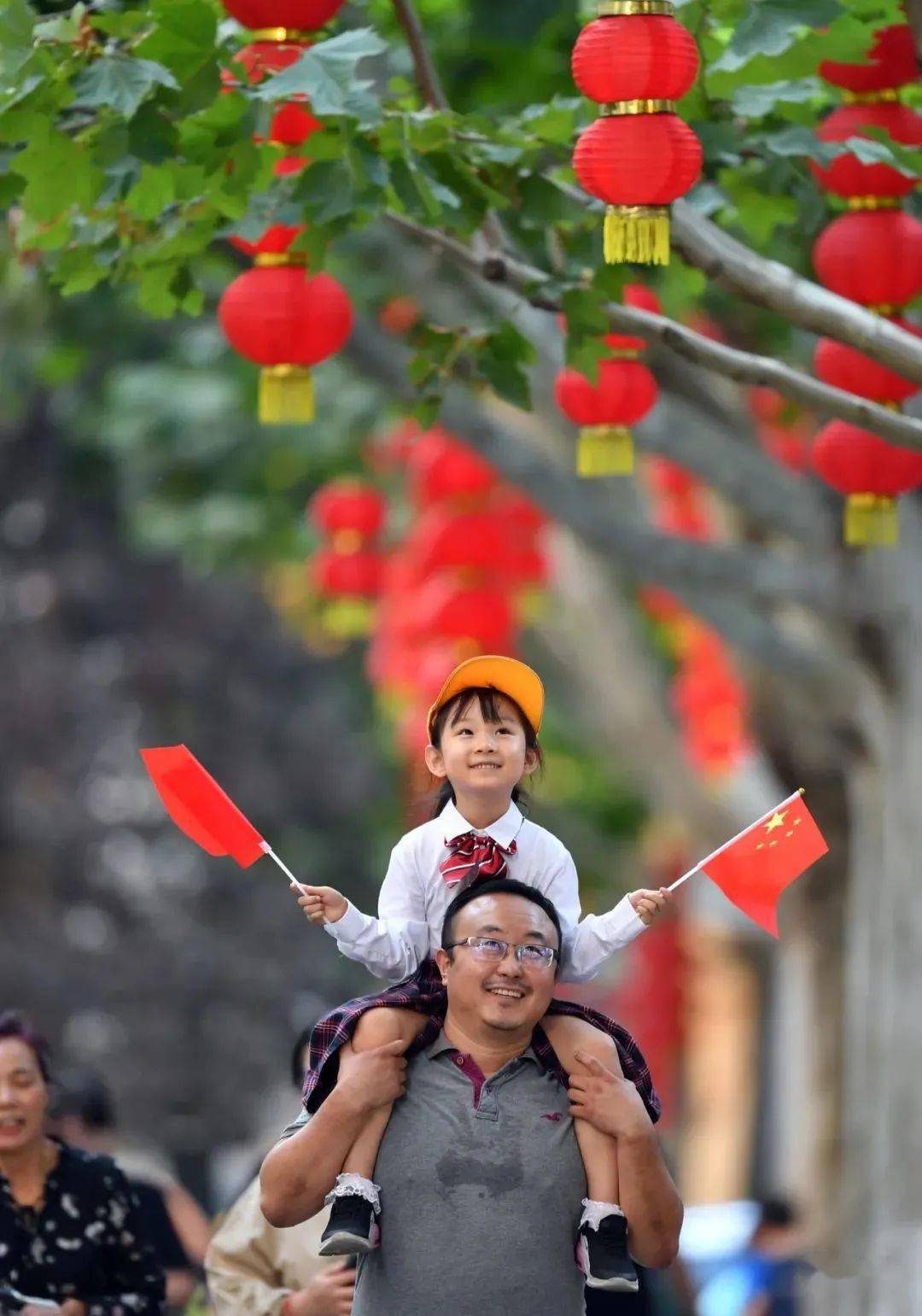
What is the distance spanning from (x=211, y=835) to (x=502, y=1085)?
80 centimetres

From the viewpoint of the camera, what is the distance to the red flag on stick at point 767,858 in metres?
5.18

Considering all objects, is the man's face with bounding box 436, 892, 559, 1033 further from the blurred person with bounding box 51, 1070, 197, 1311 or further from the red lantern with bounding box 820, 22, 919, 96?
the blurred person with bounding box 51, 1070, 197, 1311

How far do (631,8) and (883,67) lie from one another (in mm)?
1297

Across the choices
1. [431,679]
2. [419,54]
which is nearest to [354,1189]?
[419,54]

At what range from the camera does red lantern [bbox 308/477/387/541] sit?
15055mm

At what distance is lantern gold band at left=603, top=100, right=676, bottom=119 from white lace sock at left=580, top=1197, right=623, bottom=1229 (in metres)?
2.59

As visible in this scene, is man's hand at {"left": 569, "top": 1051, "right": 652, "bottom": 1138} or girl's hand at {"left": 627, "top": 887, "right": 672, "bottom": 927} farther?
girl's hand at {"left": 627, "top": 887, "right": 672, "bottom": 927}

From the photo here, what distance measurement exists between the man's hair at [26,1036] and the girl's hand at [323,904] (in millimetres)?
1441

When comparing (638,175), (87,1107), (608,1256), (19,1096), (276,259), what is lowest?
(87,1107)

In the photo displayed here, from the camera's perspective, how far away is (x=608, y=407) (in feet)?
25.6

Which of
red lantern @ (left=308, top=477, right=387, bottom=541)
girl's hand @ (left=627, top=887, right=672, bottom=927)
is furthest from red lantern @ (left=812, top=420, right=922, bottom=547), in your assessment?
red lantern @ (left=308, top=477, right=387, bottom=541)

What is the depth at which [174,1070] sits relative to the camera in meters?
21.5

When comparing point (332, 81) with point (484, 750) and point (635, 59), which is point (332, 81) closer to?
point (635, 59)

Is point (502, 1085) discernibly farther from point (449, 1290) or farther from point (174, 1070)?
point (174, 1070)
